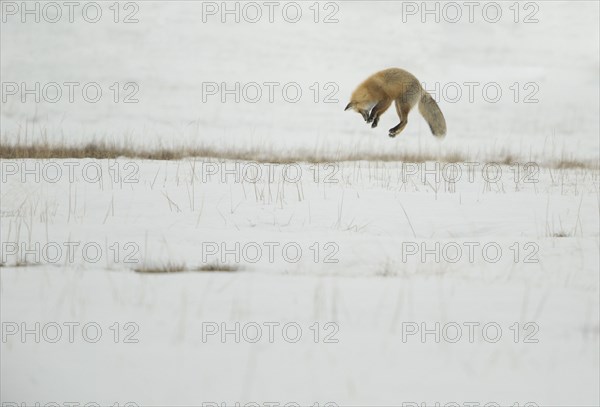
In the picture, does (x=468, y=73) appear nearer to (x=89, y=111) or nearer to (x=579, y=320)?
(x=89, y=111)

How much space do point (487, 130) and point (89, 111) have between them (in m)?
8.80

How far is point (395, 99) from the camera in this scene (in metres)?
9.51

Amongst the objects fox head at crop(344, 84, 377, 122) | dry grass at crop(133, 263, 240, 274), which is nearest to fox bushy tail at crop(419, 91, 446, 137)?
fox head at crop(344, 84, 377, 122)

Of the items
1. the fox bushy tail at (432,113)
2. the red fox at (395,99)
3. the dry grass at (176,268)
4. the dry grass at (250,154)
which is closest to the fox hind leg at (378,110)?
the red fox at (395,99)

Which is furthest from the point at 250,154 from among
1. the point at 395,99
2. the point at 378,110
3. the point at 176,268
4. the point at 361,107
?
the point at 176,268

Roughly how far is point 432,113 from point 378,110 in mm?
1262

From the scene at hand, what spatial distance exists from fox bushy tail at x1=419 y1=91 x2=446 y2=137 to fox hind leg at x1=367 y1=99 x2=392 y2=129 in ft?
2.68

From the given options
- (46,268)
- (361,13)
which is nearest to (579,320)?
(46,268)

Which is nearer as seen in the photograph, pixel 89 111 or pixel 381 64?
pixel 89 111

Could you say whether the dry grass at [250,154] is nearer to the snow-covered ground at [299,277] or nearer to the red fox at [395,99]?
the snow-covered ground at [299,277]

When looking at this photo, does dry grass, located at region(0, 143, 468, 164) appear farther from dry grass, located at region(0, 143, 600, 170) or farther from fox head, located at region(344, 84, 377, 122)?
fox head, located at region(344, 84, 377, 122)

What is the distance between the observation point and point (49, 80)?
52.1 ft

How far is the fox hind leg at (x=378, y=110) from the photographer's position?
9.00 metres

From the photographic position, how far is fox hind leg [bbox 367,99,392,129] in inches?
354
